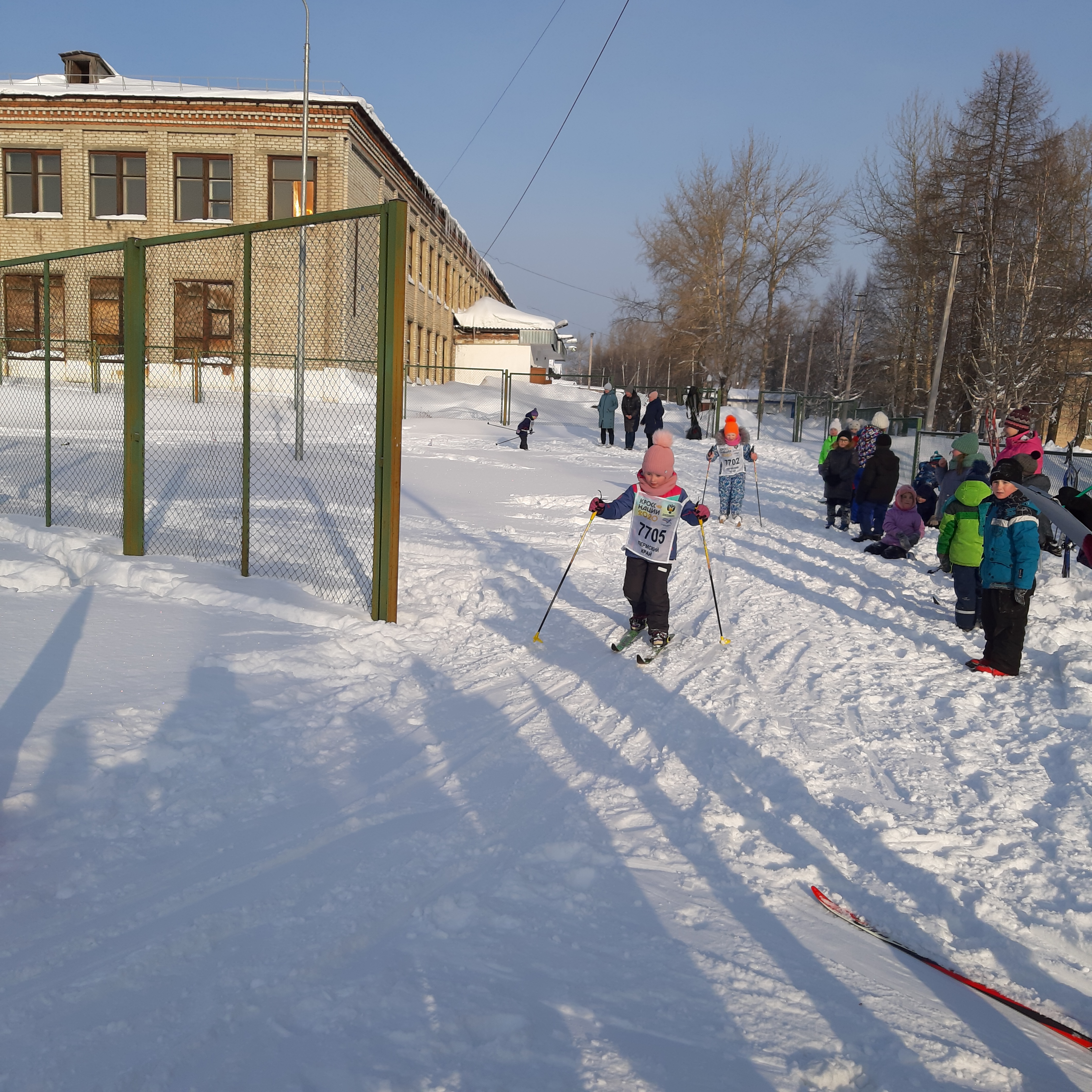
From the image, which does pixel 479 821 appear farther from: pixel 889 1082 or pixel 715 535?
pixel 715 535

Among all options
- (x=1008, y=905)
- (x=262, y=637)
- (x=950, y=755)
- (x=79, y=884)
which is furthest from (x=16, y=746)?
(x=950, y=755)

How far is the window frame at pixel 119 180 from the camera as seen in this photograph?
28.5 metres

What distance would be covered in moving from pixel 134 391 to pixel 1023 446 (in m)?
8.98

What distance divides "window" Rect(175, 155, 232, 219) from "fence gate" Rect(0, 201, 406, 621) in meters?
2.29

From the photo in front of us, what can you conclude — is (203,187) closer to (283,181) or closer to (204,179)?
(204,179)

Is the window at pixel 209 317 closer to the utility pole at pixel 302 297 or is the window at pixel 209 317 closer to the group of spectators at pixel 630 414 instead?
the utility pole at pixel 302 297

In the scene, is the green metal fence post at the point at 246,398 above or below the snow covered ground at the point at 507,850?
above

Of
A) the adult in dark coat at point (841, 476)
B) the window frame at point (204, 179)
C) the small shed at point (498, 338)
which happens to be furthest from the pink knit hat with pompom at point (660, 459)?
the small shed at point (498, 338)

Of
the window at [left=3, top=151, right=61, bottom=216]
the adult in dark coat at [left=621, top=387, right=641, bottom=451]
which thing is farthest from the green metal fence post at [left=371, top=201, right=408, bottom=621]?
the window at [left=3, top=151, right=61, bottom=216]

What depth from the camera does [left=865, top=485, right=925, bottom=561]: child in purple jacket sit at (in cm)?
1095

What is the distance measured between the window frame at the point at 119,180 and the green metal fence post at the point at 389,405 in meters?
26.8

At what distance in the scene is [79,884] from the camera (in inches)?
124

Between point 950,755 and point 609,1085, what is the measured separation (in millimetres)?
3489

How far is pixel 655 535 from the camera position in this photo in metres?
6.80
